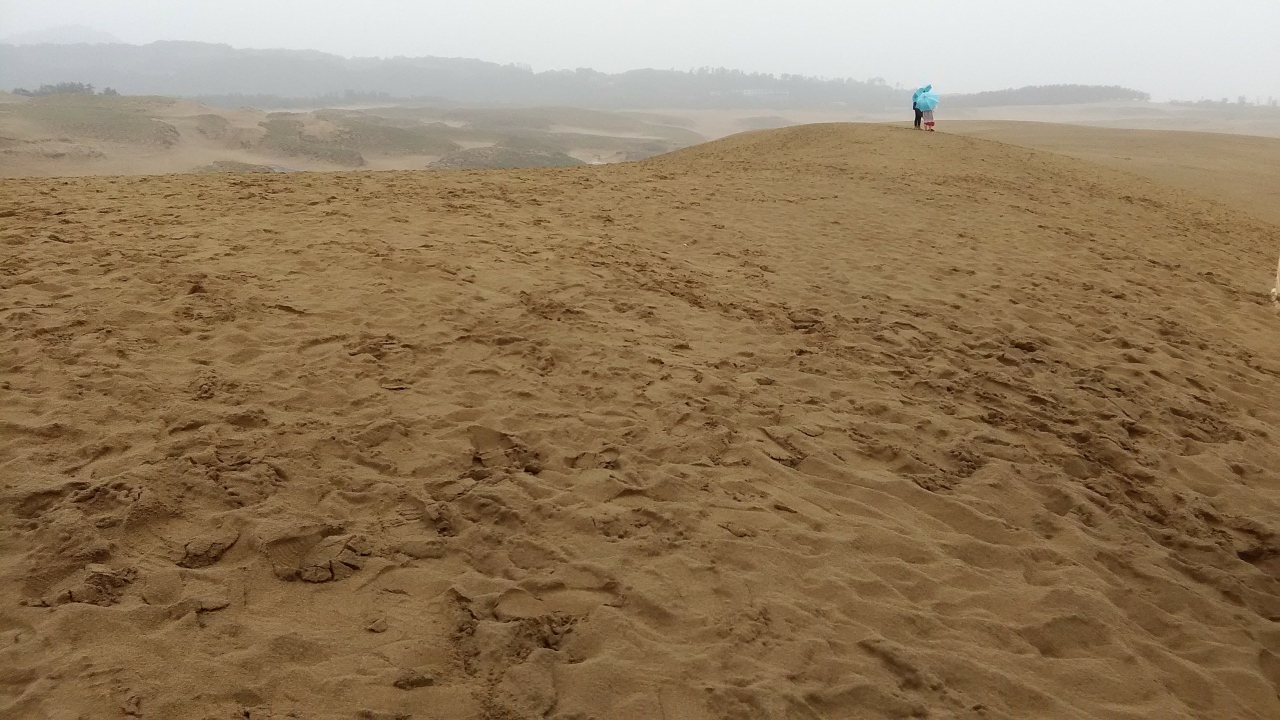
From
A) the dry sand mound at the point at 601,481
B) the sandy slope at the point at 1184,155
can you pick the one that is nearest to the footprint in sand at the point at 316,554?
the dry sand mound at the point at 601,481

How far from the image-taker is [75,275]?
4.87 metres

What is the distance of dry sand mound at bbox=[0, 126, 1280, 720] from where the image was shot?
236 centimetres

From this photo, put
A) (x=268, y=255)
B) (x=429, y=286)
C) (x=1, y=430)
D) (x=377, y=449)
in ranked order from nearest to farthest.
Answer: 1. (x=1, y=430)
2. (x=377, y=449)
3. (x=429, y=286)
4. (x=268, y=255)

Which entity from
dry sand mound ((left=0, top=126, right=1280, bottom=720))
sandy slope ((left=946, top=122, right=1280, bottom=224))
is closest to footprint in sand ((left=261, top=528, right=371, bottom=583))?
dry sand mound ((left=0, top=126, right=1280, bottom=720))

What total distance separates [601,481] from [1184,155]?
24939mm

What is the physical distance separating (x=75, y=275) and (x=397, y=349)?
8.00 ft

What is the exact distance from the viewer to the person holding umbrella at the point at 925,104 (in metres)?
17.1

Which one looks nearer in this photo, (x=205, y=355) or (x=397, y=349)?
(x=205, y=355)

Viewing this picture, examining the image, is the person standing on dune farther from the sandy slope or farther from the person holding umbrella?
the sandy slope

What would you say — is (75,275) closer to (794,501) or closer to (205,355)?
(205,355)

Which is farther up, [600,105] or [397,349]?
[600,105]

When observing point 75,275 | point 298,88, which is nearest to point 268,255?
point 75,275

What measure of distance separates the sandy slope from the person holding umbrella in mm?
4526

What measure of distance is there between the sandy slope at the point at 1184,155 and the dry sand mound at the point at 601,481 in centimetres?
1101
